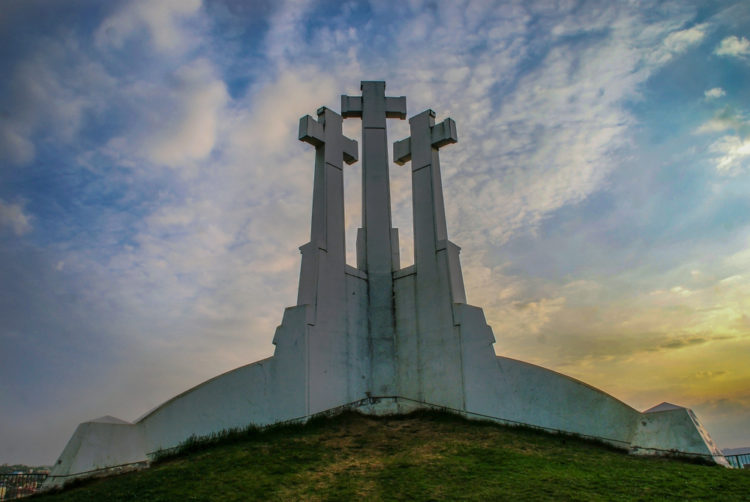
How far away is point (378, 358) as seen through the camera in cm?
1689

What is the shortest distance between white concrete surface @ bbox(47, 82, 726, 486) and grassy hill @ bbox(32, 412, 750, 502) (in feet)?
1.99

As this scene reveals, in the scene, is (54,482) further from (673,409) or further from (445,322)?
(673,409)

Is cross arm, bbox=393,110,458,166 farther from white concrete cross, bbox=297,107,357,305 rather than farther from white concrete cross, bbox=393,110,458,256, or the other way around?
white concrete cross, bbox=297,107,357,305

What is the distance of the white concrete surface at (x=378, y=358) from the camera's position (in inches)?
532

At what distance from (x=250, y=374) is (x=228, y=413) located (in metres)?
1.09

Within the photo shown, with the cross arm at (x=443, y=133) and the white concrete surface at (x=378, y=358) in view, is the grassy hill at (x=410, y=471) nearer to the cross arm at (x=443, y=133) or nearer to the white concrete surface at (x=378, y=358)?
the white concrete surface at (x=378, y=358)

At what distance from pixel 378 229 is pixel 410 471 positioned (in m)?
8.89

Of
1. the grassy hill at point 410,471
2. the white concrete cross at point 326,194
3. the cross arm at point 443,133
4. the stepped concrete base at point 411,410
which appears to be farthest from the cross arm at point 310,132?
the grassy hill at point 410,471

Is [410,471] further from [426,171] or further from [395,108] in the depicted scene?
[395,108]

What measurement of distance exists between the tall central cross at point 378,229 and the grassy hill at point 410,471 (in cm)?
313

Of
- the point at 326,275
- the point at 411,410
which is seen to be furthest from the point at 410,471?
the point at 326,275

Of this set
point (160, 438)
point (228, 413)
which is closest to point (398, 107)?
point (228, 413)

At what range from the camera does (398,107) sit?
19.6 meters

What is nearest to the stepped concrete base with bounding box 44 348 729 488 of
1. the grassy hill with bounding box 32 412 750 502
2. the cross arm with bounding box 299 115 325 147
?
the grassy hill with bounding box 32 412 750 502
